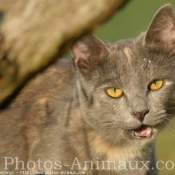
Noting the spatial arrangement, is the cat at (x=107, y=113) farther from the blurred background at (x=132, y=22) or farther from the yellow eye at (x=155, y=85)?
the blurred background at (x=132, y=22)

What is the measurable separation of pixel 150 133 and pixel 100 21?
6.71 feet

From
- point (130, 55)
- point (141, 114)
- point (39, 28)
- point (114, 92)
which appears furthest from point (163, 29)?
point (39, 28)

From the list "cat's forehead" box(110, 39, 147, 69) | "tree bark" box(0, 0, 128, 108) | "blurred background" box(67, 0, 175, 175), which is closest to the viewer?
"tree bark" box(0, 0, 128, 108)

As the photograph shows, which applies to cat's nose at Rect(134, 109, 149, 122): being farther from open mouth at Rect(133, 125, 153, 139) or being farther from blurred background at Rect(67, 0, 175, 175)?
blurred background at Rect(67, 0, 175, 175)

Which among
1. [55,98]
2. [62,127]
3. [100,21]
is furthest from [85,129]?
[100,21]

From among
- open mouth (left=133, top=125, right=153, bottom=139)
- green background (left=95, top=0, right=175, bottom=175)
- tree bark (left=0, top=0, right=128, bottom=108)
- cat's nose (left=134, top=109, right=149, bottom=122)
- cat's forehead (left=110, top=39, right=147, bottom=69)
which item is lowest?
tree bark (left=0, top=0, right=128, bottom=108)

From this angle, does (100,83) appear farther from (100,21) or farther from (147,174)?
(100,21)

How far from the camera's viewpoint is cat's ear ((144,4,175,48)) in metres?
3.78

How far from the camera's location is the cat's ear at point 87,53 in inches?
154

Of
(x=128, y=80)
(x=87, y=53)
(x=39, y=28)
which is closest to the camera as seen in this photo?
(x=39, y=28)

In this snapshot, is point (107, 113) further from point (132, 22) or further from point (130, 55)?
point (132, 22)

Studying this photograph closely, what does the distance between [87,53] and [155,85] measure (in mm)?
533

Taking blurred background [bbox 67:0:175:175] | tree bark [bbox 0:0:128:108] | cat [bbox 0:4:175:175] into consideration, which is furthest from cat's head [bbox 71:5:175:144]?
blurred background [bbox 67:0:175:175]

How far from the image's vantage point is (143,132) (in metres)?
3.86
